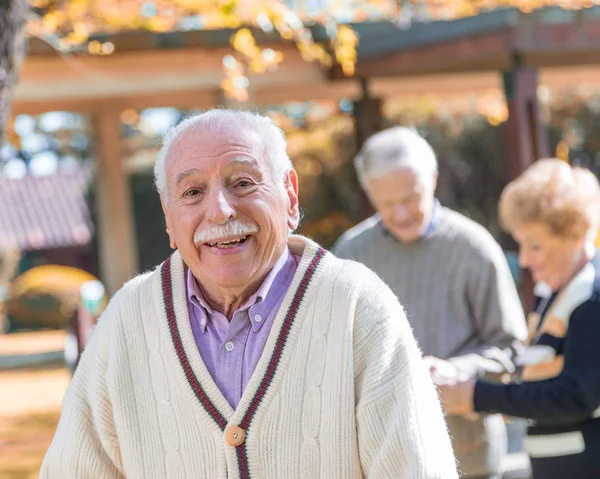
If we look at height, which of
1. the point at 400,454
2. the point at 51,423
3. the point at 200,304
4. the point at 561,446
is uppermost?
the point at 200,304

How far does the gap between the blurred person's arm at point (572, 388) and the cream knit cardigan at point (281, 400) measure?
90cm

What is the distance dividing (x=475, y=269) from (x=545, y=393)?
84cm

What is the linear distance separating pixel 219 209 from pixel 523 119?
6.00 meters

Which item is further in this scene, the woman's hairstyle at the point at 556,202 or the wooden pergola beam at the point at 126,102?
the wooden pergola beam at the point at 126,102

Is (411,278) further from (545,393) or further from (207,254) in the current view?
(207,254)

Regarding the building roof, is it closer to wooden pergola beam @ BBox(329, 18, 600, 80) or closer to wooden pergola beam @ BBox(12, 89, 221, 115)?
wooden pergola beam @ BBox(12, 89, 221, 115)

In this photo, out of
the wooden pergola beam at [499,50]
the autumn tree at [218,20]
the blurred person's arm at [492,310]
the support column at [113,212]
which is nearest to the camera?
the blurred person's arm at [492,310]

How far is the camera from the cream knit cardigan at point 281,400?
2.11m

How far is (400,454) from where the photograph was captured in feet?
6.85

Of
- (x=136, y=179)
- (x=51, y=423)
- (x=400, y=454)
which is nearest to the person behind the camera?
(x=400, y=454)

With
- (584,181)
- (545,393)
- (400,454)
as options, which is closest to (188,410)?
(400,454)

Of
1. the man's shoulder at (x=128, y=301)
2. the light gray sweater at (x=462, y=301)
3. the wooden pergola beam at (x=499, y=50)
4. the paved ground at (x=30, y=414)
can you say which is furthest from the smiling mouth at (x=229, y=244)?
the wooden pergola beam at (x=499, y=50)

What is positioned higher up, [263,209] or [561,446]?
[263,209]

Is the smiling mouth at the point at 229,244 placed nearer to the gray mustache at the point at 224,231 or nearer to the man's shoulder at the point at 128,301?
the gray mustache at the point at 224,231
